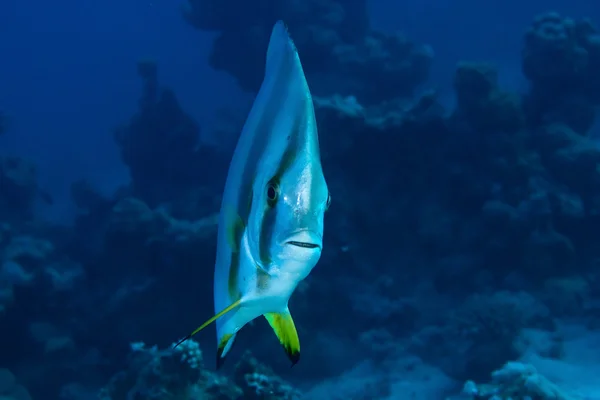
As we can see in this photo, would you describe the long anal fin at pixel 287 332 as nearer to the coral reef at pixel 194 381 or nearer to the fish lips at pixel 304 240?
the fish lips at pixel 304 240

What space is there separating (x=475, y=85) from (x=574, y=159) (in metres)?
2.45

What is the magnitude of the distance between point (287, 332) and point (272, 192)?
413 millimetres

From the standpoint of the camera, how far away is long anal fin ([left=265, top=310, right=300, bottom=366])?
1.15 metres

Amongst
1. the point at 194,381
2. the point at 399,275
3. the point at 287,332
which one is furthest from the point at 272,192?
the point at 399,275

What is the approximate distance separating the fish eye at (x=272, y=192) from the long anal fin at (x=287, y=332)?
341mm

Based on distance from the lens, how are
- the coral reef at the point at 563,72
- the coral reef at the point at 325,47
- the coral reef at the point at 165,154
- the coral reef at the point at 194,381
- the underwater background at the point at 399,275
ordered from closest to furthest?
1. the coral reef at the point at 194,381
2. the underwater background at the point at 399,275
3. the coral reef at the point at 563,72
4. the coral reef at the point at 165,154
5. the coral reef at the point at 325,47

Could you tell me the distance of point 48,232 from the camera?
14828mm

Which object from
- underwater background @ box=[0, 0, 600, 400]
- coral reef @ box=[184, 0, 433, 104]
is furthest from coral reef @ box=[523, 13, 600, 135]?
coral reef @ box=[184, 0, 433, 104]

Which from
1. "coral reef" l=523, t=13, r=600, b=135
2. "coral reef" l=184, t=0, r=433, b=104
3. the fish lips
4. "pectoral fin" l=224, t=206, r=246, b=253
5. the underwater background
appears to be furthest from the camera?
"coral reef" l=184, t=0, r=433, b=104

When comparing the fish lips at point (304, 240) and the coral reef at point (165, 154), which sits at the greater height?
the coral reef at point (165, 154)

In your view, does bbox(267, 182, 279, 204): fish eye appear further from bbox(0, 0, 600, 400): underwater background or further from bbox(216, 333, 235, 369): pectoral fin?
bbox(0, 0, 600, 400): underwater background

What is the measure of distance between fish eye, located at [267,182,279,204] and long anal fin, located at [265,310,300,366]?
1.12ft

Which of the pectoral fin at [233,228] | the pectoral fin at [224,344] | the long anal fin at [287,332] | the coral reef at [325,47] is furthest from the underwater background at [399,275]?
the coral reef at [325,47]

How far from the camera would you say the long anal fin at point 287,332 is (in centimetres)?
115
